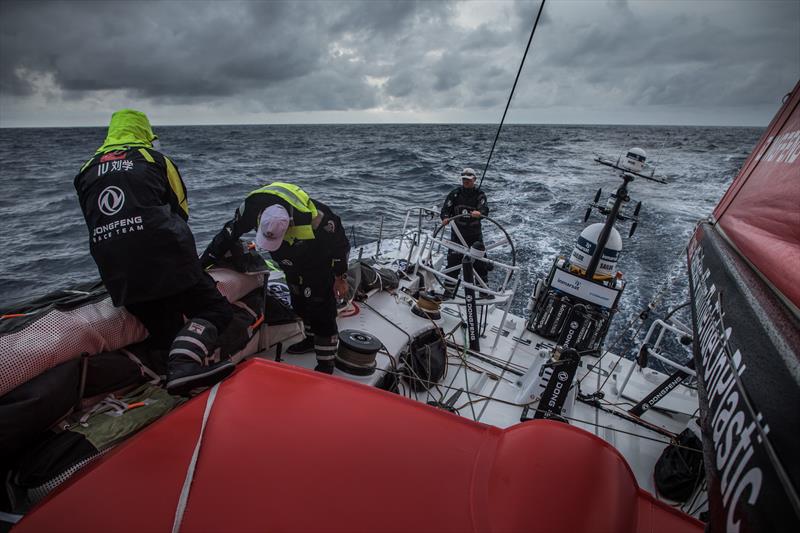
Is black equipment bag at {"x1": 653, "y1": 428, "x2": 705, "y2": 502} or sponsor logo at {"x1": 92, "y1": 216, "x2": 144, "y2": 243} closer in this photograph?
sponsor logo at {"x1": 92, "y1": 216, "x2": 144, "y2": 243}

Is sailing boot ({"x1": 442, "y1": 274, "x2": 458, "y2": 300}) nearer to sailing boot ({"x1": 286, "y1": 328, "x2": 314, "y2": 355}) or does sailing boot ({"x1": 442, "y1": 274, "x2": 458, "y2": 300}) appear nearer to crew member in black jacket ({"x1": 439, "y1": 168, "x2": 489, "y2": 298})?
crew member in black jacket ({"x1": 439, "y1": 168, "x2": 489, "y2": 298})

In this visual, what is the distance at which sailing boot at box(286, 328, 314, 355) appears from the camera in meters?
3.36

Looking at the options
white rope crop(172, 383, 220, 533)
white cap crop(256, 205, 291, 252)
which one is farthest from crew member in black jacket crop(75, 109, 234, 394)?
white rope crop(172, 383, 220, 533)

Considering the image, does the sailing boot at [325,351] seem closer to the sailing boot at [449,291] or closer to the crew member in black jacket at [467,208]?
the sailing boot at [449,291]

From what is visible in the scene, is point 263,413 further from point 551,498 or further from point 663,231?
point 663,231

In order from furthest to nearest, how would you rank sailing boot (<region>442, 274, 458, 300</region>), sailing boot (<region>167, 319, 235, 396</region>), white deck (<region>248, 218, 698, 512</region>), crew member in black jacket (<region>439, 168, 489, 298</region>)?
crew member in black jacket (<region>439, 168, 489, 298</region>) < sailing boot (<region>442, 274, 458, 300</region>) < white deck (<region>248, 218, 698, 512</region>) < sailing boot (<region>167, 319, 235, 396</region>)

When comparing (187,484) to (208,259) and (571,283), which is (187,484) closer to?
(208,259)

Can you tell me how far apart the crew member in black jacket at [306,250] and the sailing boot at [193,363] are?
0.80 meters

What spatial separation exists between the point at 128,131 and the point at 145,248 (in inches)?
38.9

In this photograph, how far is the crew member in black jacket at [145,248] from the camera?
2.03 m

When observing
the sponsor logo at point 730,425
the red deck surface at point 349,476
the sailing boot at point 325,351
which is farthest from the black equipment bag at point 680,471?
the sailing boot at point 325,351

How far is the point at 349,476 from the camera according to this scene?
989 millimetres

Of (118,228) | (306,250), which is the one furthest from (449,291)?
(118,228)

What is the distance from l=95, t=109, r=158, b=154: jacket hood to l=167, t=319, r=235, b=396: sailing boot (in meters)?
1.29
